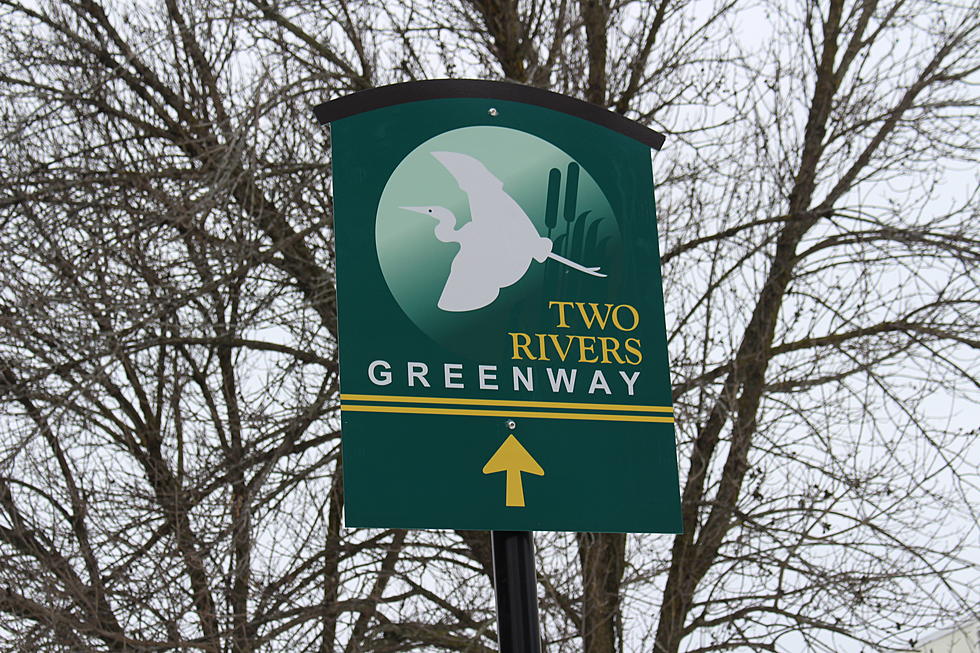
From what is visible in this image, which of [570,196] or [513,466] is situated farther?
[570,196]

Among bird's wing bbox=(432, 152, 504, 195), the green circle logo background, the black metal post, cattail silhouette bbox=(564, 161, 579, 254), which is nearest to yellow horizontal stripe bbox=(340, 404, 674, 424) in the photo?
the green circle logo background

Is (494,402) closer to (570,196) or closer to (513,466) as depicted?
(513,466)

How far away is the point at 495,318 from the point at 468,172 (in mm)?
324

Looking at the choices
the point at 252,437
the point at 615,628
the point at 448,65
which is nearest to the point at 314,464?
the point at 252,437

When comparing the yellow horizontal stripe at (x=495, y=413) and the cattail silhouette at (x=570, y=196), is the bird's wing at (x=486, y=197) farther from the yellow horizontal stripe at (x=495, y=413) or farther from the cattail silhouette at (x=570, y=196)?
the yellow horizontal stripe at (x=495, y=413)

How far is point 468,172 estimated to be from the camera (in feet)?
8.77

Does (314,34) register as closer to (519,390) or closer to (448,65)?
(448,65)

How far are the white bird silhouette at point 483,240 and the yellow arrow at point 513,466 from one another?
30cm

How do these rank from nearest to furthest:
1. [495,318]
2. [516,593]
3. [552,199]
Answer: [516,593] → [495,318] → [552,199]

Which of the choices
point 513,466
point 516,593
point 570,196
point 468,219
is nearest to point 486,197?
Answer: point 468,219

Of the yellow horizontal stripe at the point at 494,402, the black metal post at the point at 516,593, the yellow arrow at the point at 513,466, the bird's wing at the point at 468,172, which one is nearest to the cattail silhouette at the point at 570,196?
the bird's wing at the point at 468,172

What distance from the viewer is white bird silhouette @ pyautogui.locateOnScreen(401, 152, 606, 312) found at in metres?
2.58

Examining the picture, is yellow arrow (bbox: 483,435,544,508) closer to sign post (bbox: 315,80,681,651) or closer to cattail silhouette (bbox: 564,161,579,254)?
sign post (bbox: 315,80,681,651)

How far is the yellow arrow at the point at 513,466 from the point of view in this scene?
96.9 inches
